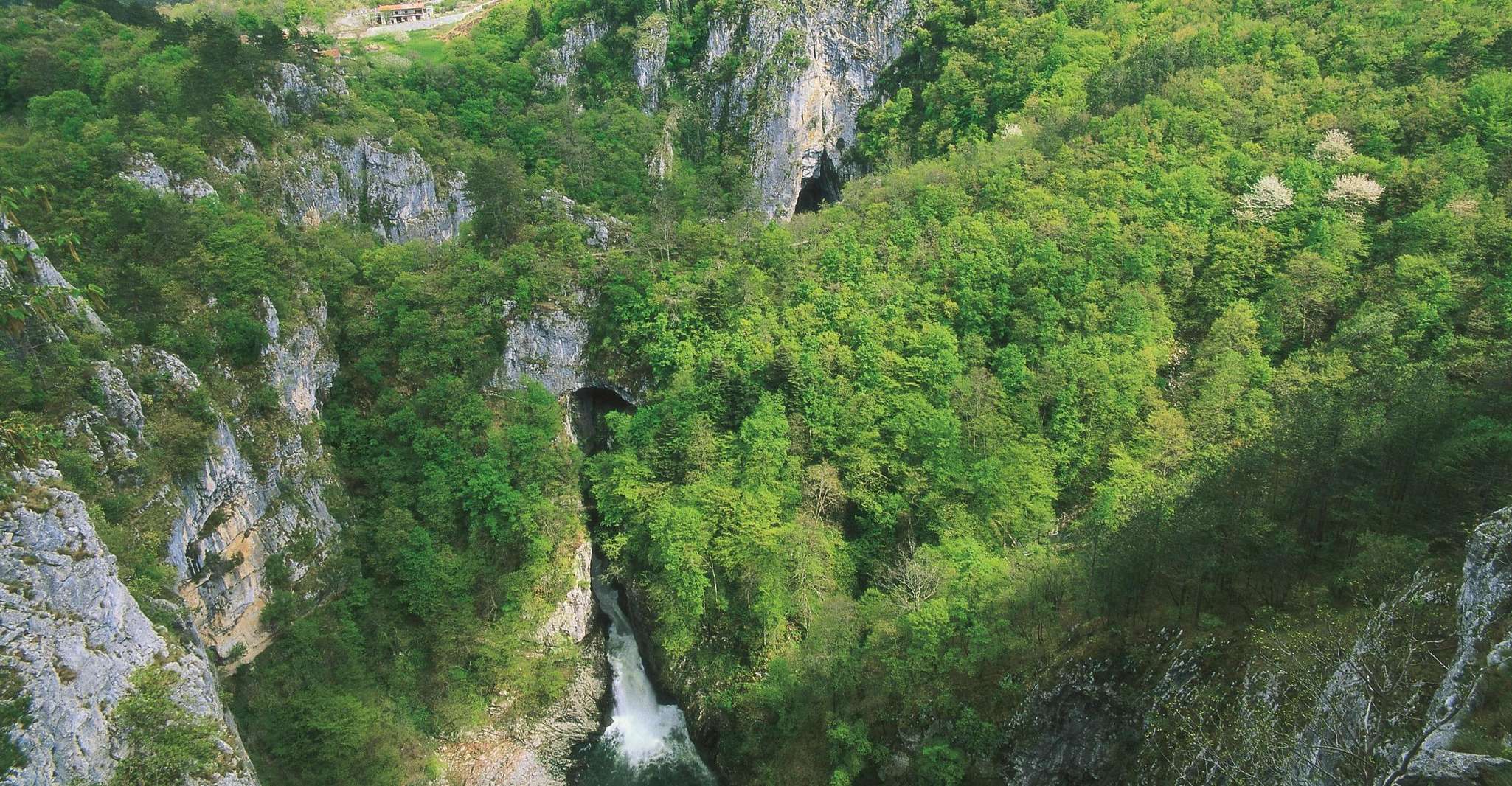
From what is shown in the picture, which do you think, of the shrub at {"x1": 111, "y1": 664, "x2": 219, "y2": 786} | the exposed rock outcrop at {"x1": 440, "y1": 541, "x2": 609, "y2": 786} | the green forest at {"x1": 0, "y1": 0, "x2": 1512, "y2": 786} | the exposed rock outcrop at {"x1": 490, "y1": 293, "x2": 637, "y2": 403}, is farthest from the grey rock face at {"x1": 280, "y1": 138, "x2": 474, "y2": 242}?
the shrub at {"x1": 111, "y1": 664, "x2": 219, "y2": 786}

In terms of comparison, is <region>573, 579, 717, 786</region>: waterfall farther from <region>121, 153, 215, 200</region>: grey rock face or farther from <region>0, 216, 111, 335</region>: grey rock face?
<region>121, 153, 215, 200</region>: grey rock face

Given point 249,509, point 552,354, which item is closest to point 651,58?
point 552,354

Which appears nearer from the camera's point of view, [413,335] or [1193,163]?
[413,335]

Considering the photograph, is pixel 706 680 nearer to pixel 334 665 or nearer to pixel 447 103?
pixel 334 665

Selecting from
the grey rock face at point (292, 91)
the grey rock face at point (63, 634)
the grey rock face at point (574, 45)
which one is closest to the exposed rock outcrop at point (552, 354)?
the grey rock face at point (292, 91)

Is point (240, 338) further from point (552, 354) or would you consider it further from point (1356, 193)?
point (1356, 193)

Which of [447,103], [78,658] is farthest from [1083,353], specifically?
[447,103]
